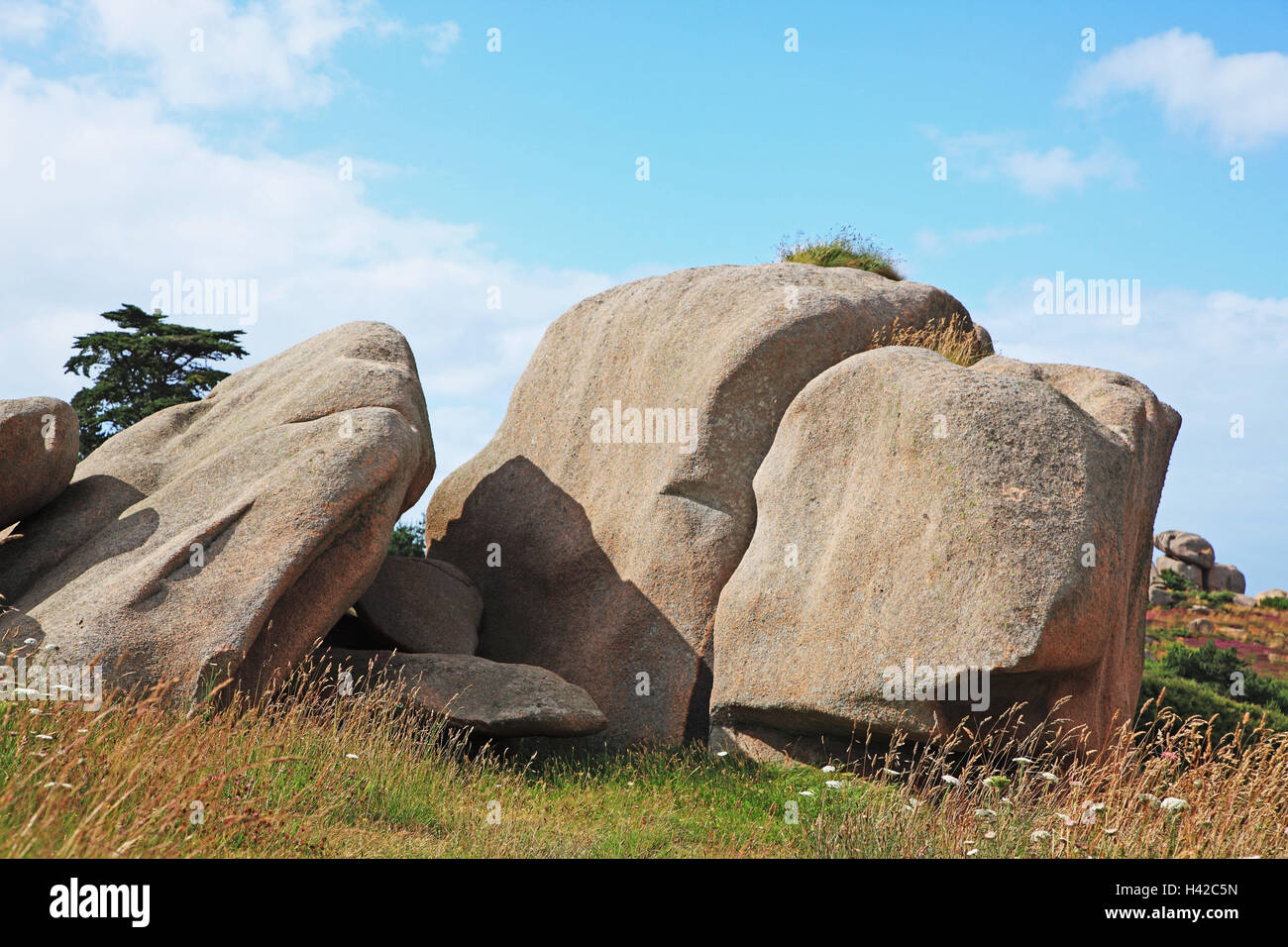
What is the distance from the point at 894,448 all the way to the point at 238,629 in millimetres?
6940

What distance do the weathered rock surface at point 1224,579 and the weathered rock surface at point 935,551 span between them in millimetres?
40473

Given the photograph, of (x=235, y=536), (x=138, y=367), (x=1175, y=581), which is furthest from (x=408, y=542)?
(x=1175, y=581)

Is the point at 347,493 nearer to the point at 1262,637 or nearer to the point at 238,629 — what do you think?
the point at 238,629

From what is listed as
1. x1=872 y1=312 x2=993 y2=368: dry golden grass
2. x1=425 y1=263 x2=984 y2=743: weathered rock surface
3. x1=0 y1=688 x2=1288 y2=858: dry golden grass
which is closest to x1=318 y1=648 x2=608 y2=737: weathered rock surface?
x1=0 y1=688 x2=1288 y2=858: dry golden grass

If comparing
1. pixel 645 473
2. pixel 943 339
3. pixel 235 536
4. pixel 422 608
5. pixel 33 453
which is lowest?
pixel 422 608

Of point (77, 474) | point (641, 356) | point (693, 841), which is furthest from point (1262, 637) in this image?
point (77, 474)

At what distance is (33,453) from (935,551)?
1090 centimetres

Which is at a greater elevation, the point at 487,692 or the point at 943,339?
the point at 943,339

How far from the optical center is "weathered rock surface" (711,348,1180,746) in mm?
9492

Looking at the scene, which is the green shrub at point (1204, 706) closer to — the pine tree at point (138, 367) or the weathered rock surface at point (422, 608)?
the weathered rock surface at point (422, 608)

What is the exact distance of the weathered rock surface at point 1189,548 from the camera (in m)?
47.0

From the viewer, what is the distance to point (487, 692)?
444 inches

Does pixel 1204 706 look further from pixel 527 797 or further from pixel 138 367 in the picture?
pixel 138 367

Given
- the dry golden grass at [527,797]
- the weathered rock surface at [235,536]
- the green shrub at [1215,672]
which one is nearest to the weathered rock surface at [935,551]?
the dry golden grass at [527,797]
